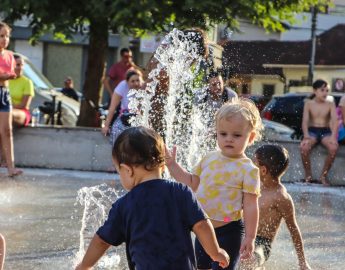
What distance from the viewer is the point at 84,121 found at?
16.9m

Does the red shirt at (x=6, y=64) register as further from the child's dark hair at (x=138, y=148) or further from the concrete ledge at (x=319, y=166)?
the child's dark hair at (x=138, y=148)

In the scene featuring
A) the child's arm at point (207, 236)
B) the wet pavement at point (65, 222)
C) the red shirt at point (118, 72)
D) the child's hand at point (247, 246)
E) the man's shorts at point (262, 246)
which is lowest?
the wet pavement at point (65, 222)

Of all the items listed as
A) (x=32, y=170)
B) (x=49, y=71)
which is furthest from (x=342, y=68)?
(x=32, y=170)

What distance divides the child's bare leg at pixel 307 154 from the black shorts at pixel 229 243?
Answer: 772 centimetres

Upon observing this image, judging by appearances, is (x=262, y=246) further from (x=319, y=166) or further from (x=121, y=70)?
(x=121, y=70)

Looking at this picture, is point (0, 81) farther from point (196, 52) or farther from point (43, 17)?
point (43, 17)

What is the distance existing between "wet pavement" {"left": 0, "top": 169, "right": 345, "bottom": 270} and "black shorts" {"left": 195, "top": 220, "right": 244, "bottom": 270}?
151 cm

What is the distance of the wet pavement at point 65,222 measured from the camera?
6.43 metres

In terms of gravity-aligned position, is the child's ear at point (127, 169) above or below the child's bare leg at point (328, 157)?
above

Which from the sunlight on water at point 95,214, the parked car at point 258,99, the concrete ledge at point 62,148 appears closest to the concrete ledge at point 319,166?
the parked car at point 258,99

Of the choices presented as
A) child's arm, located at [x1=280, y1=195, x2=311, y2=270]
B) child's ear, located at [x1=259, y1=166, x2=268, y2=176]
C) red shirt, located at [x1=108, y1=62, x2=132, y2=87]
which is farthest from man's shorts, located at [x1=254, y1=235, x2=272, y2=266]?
red shirt, located at [x1=108, y1=62, x2=132, y2=87]

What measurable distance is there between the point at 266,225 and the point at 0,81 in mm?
5555

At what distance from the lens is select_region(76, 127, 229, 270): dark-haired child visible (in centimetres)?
367

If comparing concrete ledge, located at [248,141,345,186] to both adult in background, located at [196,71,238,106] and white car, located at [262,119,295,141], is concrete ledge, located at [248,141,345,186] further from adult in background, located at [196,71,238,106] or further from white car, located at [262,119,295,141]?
adult in background, located at [196,71,238,106]
